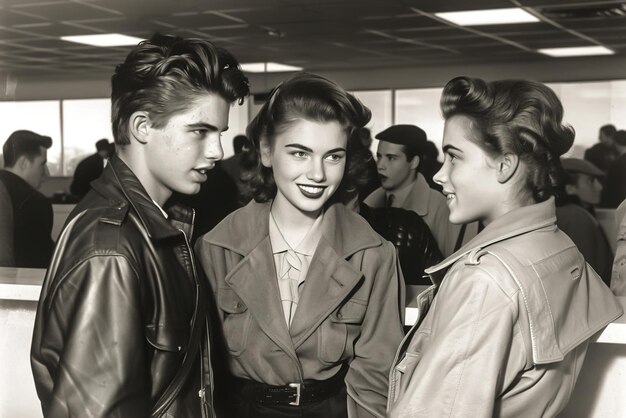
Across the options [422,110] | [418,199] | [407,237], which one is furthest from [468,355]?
[422,110]

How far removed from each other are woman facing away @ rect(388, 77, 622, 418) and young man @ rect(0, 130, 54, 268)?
258cm

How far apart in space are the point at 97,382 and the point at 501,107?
3.25ft

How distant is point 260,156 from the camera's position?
198 cm

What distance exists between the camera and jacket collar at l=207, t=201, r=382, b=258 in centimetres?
188

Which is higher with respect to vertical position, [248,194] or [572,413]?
[248,194]

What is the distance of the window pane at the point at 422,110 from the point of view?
496 inches

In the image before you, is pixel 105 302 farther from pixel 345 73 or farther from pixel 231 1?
pixel 345 73

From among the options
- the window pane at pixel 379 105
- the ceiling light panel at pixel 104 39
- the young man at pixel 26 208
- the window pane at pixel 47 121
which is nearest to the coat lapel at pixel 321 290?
the young man at pixel 26 208

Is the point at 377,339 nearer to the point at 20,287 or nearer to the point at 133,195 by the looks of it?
the point at 133,195

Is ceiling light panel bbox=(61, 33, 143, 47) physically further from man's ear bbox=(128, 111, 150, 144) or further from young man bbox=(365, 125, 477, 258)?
man's ear bbox=(128, 111, 150, 144)

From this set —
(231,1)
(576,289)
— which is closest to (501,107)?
(576,289)

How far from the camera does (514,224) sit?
1.54 metres

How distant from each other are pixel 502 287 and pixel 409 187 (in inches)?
126

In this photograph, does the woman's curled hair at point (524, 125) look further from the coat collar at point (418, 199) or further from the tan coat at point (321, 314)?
the coat collar at point (418, 199)
